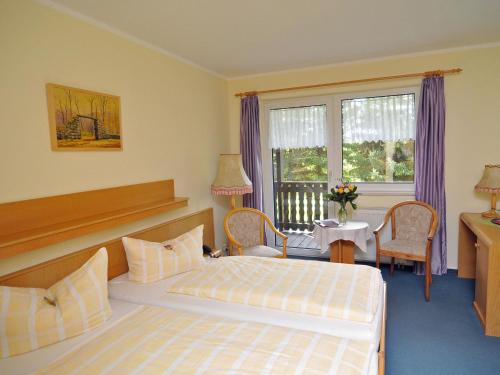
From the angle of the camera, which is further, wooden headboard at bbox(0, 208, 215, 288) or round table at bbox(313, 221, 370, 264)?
round table at bbox(313, 221, 370, 264)

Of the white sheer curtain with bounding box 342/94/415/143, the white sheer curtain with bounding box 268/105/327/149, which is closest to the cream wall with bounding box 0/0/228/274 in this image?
the white sheer curtain with bounding box 268/105/327/149

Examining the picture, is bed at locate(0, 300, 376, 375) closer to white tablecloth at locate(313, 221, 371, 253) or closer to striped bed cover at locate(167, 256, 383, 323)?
striped bed cover at locate(167, 256, 383, 323)

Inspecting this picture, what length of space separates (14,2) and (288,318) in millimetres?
2516

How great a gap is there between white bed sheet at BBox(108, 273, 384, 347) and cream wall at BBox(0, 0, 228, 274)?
0.48 m

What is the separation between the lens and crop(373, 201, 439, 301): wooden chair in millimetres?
3471

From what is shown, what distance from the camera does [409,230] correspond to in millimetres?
3830

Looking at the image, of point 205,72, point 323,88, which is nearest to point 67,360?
point 205,72

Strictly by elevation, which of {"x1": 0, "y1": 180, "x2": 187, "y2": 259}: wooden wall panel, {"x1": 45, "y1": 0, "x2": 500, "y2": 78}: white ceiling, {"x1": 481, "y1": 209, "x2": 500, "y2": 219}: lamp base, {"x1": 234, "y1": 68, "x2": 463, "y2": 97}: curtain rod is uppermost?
{"x1": 45, "y1": 0, "x2": 500, "y2": 78}: white ceiling

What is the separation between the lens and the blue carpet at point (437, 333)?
2.31m

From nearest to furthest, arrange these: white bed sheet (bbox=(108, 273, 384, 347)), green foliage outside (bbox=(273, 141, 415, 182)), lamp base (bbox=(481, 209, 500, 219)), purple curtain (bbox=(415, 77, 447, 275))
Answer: white bed sheet (bbox=(108, 273, 384, 347)), lamp base (bbox=(481, 209, 500, 219)), purple curtain (bbox=(415, 77, 447, 275)), green foliage outside (bbox=(273, 141, 415, 182))

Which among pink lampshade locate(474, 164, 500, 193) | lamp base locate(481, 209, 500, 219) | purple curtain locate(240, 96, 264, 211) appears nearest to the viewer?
pink lampshade locate(474, 164, 500, 193)

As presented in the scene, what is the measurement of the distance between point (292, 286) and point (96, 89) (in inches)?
82.1

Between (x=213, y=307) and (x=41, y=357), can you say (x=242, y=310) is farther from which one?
(x=41, y=357)

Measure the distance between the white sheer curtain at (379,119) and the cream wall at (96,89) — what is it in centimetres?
179
